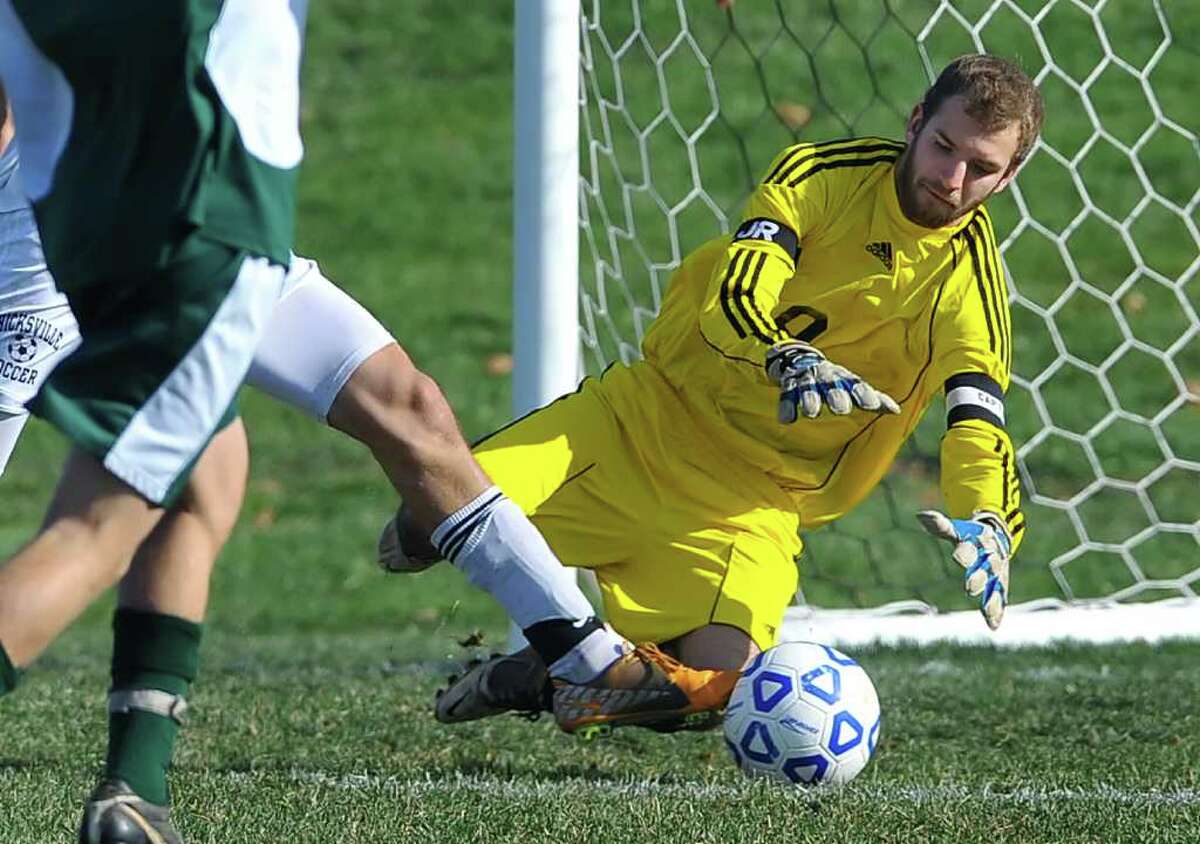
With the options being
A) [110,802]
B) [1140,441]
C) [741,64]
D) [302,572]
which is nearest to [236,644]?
[302,572]

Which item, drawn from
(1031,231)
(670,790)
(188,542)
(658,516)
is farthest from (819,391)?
(1031,231)

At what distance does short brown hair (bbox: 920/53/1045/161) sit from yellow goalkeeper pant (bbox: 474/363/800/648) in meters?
0.98

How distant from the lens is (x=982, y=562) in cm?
387

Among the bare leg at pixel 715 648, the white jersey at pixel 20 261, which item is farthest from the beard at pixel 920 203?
the white jersey at pixel 20 261

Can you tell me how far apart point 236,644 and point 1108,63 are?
3.84 metres

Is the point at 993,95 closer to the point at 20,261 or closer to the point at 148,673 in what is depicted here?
the point at 20,261

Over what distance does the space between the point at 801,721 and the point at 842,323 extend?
106cm

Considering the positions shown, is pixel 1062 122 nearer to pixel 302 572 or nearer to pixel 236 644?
pixel 302 572

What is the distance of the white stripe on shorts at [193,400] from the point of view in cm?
274

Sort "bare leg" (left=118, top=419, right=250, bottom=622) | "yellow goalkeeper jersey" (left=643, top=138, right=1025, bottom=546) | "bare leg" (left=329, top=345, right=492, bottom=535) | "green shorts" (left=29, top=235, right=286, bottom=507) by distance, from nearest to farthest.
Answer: "green shorts" (left=29, top=235, right=286, bottom=507)
"bare leg" (left=118, top=419, right=250, bottom=622)
"bare leg" (left=329, top=345, right=492, bottom=535)
"yellow goalkeeper jersey" (left=643, top=138, right=1025, bottom=546)

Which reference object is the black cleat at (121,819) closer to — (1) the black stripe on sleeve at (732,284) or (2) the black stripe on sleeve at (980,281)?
(1) the black stripe on sleeve at (732,284)

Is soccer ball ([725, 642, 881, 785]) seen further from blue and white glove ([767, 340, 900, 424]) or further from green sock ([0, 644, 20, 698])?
green sock ([0, 644, 20, 698])

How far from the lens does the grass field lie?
12.0ft

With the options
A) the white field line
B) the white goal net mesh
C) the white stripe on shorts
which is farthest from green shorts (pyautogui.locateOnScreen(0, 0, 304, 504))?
the white goal net mesh
